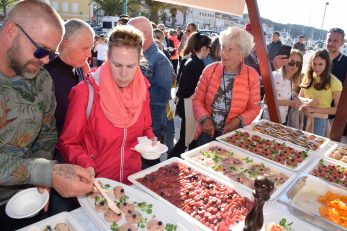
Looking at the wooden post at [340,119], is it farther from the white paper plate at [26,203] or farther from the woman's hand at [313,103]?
the white paper plate at [26,203]

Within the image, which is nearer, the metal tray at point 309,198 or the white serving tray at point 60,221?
the white serving tray at point 60,221

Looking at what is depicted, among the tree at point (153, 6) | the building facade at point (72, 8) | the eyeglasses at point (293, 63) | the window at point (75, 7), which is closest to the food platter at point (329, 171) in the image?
the eyeglasses at point (293, 63)

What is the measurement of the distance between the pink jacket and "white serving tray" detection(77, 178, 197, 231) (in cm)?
125

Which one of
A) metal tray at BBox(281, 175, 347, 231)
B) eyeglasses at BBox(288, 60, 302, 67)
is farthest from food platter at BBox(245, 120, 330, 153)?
→ eyeglasses at BBox(288, 60, 302, 67)

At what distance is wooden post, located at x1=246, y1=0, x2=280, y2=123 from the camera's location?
2.67 m

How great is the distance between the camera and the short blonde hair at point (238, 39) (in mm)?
2557

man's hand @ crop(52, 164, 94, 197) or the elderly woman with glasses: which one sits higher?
the elderly woman with glasses

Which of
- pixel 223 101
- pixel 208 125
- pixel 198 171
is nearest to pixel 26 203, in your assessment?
pixel 198 171

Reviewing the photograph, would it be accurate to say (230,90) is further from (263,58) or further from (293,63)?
(293,63)

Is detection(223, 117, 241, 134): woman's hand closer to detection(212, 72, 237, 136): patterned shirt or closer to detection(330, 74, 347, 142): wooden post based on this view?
detection(212, 72, 237, 136): patterned shirt

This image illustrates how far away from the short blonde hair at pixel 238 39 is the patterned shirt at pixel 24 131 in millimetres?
1594

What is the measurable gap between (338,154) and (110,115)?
75.1 inches

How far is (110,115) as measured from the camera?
1.77 metres

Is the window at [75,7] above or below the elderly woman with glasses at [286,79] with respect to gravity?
above
